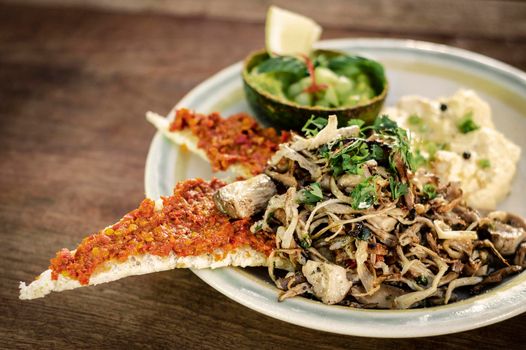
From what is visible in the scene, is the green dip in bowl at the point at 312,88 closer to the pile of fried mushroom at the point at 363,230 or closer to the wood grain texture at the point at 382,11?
the pile of fried mushroom at the point at 363,230

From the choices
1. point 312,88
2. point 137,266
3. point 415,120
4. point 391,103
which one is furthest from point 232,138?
point 391,103

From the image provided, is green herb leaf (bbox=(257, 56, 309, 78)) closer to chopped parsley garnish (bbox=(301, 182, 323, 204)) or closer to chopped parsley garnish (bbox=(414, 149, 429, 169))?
chopped parsley garnish (bbox=(414, 149, 429, 169))

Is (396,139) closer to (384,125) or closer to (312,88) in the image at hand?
(384,125)

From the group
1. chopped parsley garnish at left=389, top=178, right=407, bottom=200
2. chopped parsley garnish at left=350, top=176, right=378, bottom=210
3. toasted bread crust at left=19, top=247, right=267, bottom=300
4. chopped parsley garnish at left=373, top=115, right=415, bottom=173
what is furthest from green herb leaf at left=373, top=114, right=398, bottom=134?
toasted bread crust at left=19, top=247, right=267, bottom=300

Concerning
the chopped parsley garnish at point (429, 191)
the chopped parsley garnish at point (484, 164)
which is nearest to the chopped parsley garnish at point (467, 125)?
the chopped parsley garnish at point (484, 164)

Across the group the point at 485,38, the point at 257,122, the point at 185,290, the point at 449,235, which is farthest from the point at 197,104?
the point at 485,38

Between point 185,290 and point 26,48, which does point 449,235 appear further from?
point 26,48

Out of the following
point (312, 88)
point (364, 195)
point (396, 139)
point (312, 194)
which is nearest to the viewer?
point (364, 195)
